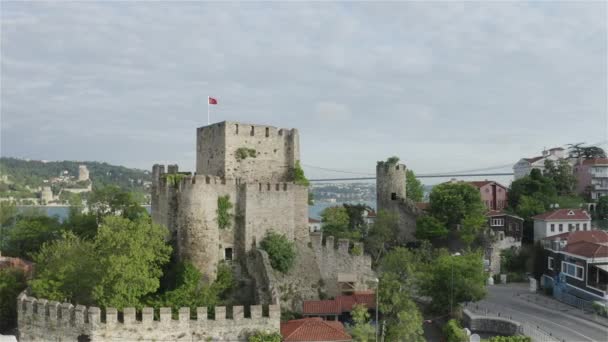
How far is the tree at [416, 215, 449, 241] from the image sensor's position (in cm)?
4703

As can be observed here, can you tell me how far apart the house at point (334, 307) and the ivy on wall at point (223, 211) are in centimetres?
691

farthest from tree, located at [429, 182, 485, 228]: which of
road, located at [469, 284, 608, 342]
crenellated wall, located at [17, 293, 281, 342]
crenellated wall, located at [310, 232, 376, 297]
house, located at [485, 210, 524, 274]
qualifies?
crenellated wall, located at [17, 293, 281, 342]

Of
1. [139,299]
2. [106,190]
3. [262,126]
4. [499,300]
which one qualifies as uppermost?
[262,126]

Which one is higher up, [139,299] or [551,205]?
[551,205]

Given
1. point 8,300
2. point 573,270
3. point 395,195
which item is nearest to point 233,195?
point 8,300

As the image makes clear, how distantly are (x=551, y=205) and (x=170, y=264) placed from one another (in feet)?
133

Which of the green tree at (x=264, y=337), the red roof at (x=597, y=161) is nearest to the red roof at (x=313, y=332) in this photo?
the green tree at (x=264, y=337)

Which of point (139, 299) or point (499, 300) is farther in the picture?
point (499, 300)

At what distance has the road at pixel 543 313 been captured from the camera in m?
29.2

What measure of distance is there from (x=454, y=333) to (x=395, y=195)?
28.0 m

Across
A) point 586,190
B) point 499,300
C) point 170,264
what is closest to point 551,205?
point 586,190

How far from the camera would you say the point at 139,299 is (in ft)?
88.9

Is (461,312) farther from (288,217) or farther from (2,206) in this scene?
(2,206)

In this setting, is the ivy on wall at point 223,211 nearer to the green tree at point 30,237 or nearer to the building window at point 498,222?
the green tree at point 30,237
